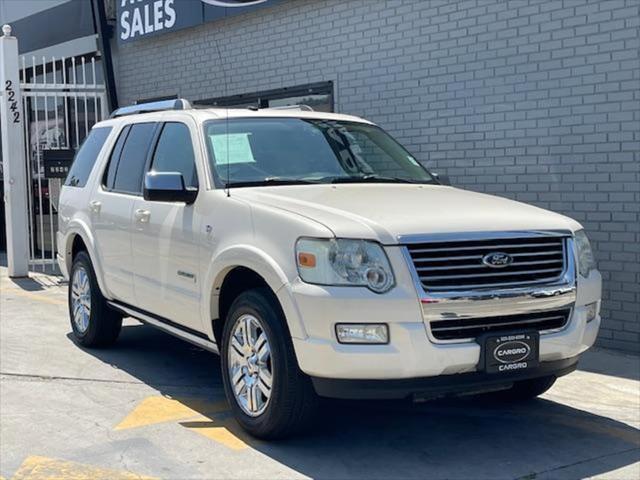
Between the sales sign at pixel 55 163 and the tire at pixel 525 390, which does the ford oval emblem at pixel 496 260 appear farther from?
the sales sign at pixel 55 163

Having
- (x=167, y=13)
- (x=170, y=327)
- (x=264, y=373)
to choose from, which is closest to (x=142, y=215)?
(x=170, y=327)

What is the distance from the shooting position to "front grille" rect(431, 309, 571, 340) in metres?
4.38

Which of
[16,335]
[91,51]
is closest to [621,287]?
[16,335]

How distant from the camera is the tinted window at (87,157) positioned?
739cm

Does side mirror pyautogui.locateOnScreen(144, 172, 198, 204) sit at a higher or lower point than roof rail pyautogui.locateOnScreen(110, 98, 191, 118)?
lower

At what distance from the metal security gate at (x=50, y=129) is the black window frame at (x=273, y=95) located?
2051 mm

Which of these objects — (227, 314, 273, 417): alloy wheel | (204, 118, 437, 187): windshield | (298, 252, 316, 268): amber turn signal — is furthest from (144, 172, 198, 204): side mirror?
(298, 252, 316, 268): amber turn signal

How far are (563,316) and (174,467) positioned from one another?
7.63 ft

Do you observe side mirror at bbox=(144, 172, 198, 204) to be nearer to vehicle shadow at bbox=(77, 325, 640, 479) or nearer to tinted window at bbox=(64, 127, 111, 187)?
vehicle shadow at bbox=(77, 325, 640, 479)

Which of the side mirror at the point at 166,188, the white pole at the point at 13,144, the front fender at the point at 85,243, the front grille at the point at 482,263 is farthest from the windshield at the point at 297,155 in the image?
the white pole at the point at 13,144

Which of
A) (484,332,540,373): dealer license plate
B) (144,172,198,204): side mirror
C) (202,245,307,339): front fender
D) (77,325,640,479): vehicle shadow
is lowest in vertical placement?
(77,325,640,479): vehicle shadow

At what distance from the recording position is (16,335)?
7.94 meters

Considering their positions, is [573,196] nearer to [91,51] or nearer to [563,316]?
[563,316]

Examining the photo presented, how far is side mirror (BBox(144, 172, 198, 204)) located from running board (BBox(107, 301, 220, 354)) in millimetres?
914
